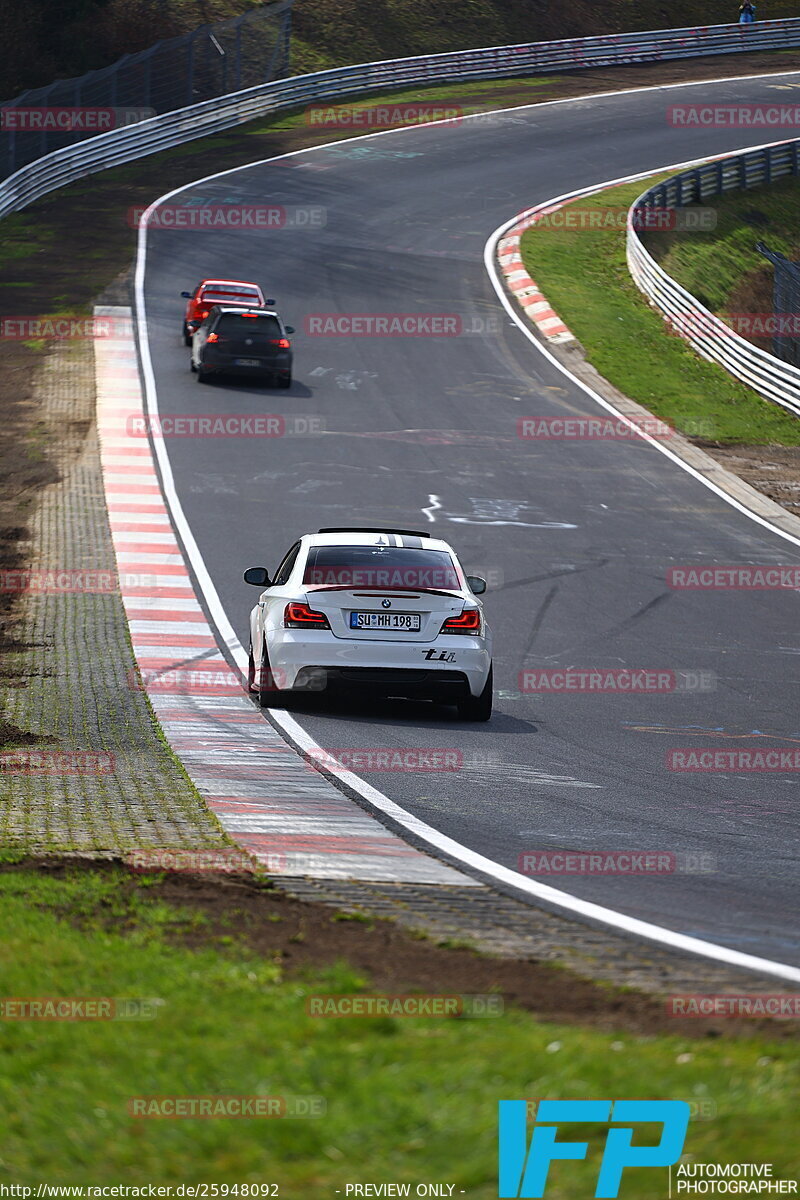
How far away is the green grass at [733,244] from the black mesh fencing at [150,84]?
66.3 feet

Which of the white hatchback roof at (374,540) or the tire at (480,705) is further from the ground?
the white hatchback roof at (374,540)

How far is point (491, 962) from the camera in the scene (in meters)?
5.95

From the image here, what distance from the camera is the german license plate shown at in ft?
41.6

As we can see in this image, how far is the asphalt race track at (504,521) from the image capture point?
366 inches

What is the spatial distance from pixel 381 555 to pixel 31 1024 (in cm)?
861

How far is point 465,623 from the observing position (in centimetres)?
1279

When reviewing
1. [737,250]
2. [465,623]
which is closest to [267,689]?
[465,623]

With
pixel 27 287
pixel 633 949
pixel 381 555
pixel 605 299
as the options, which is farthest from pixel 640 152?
pixel 633 949

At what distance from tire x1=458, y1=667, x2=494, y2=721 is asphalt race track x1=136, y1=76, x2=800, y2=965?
7.2 inches

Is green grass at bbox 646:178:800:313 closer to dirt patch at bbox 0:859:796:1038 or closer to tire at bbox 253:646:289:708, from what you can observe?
tire at bbox 253:646:289:708

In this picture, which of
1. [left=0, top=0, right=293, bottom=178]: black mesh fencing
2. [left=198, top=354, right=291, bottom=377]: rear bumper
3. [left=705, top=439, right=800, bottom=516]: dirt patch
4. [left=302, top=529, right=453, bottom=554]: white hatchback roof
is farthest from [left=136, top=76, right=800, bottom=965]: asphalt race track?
[left=0, top=0, right=293, bottom=178]: black mesh fencing

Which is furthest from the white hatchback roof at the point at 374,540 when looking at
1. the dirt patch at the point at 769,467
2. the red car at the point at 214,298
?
the red car at the point at 214,298

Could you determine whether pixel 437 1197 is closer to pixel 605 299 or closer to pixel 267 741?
pixel 267 741

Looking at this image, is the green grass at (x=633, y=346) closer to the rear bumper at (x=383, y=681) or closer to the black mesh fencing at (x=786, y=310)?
the black mesh fencing at (x=786, y=310)
